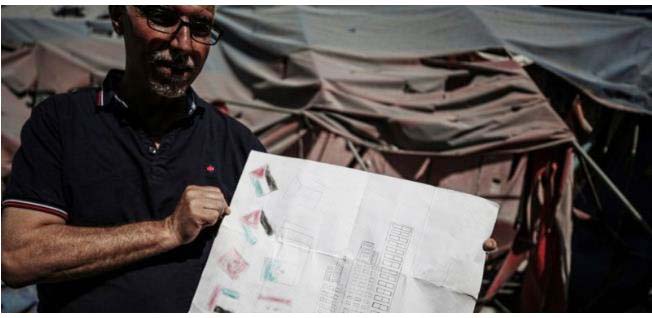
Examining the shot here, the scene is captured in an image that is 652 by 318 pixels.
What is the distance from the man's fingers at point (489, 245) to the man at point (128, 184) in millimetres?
725

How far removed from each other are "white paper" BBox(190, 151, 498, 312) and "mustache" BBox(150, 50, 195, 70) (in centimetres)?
39

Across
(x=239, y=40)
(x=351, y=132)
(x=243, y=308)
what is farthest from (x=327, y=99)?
(x=243, y=308)

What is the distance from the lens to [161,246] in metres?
1.23

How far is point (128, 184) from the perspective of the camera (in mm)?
1326

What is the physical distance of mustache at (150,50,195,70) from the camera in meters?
1.39

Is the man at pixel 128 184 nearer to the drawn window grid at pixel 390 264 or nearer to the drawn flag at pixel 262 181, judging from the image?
the drawn flag at pixel 262 181

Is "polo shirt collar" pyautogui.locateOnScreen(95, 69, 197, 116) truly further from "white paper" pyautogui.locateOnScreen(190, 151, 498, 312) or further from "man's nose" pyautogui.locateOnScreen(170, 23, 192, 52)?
"white paper" pyautogui.locateOnScreen(190, 151, 498, 312)

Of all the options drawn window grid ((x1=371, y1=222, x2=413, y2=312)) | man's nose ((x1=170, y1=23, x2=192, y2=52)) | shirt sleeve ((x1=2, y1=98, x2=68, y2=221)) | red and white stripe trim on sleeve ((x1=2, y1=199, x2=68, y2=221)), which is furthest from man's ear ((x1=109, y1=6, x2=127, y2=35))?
drawn window grid ((x1=371, y1=222, x2=413, y2=312))

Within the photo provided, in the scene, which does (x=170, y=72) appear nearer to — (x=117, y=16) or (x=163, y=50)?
Answer: (x=163, y=50)

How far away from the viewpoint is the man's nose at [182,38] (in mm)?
1384

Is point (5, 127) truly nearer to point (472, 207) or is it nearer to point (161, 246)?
point (161, 246)

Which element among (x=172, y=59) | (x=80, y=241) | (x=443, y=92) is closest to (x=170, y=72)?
(x=172, y=59)

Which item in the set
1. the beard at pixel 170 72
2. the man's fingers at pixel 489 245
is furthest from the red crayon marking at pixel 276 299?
the beard at pixel 170 72

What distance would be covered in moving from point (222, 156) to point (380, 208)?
0.56m
